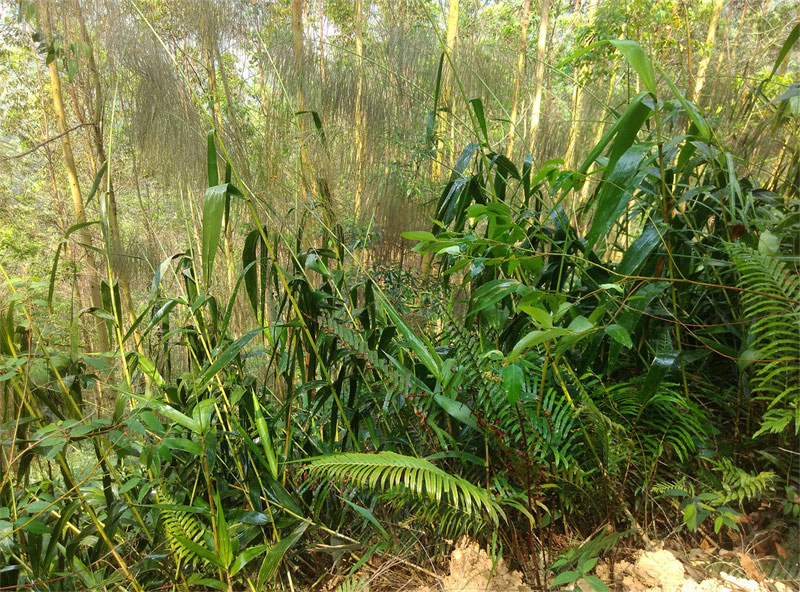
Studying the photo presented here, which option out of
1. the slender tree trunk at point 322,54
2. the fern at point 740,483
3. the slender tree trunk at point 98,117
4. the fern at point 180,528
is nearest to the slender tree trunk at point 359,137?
the slender tree trunk at point 322,54

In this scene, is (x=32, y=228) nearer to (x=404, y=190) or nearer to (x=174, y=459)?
(x=404, y=190)

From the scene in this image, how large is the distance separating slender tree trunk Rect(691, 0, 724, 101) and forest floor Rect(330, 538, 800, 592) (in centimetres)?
106

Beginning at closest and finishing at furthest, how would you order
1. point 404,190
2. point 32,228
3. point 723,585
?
point 723,585, point 404,190, point 32,228

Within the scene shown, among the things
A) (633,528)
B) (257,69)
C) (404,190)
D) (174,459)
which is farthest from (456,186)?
(257,69)

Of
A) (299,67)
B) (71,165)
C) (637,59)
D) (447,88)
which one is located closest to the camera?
(637,59)

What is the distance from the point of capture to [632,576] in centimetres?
67

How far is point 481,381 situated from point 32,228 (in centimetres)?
256

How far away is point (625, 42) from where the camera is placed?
51cm

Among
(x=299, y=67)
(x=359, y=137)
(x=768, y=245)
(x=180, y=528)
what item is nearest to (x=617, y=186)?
(x=768, y=245)

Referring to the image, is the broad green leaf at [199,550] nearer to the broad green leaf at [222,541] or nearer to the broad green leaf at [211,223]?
the broad green leaf at [222,541]

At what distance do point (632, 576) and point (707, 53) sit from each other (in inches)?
67.8

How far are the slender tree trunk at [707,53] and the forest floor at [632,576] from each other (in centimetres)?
106

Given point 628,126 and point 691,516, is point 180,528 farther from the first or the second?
point 628,126

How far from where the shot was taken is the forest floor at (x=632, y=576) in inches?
24.7
